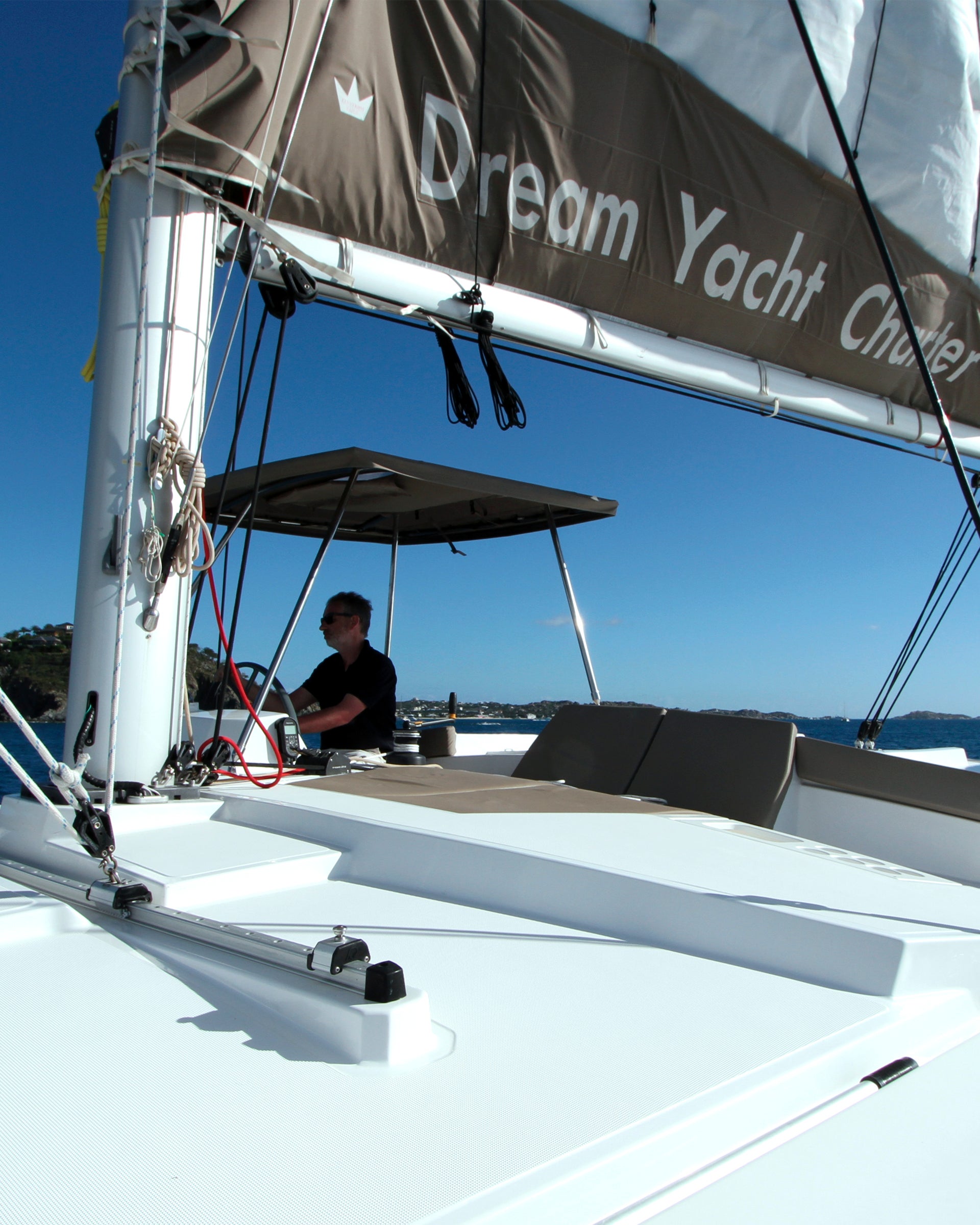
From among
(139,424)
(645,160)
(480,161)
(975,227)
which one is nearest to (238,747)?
(139,424)

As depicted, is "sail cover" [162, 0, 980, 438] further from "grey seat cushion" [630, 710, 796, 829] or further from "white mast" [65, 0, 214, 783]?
"grey seat cushion" [630, 710, 796, 829]

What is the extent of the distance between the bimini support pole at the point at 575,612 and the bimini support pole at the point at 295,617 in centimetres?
141

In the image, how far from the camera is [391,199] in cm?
356

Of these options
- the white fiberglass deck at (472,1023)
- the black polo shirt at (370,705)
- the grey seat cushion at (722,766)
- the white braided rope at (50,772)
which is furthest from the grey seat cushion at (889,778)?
the white braided rope at (50,772)

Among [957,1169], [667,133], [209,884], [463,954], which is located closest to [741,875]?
[463,954]

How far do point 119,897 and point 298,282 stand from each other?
2198mm

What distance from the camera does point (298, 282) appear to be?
2986 mm

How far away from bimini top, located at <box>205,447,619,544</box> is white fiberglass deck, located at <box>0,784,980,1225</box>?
6.68 ft

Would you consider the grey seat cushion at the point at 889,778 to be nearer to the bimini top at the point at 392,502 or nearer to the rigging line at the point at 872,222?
the rigging line at the point at 872,222

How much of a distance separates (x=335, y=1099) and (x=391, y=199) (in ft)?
11.3

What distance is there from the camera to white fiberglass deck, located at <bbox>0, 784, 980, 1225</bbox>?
77cm

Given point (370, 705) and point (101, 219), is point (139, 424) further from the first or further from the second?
point (370, 705)

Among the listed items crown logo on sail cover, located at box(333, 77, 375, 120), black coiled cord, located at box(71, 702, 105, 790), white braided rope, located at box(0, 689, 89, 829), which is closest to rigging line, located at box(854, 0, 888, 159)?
crown logo on sail cover, located at box(333, 77, 375, 120)

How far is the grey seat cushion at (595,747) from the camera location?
3.68m
